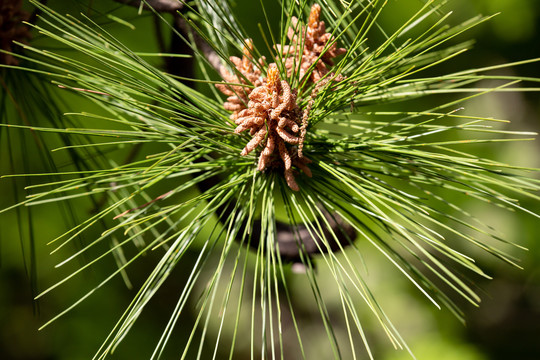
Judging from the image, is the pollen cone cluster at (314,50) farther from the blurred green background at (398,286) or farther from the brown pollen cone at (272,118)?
the blurred green background at (398,286)

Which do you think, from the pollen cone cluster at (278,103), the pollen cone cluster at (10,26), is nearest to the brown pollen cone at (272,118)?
the pollen cone cluster at (278,103)

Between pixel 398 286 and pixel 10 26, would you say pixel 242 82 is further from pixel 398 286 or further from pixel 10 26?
pixel 398 286

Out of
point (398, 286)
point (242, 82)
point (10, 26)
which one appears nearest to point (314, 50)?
point (242, 82)

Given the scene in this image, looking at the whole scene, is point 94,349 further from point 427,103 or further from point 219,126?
point 427,103

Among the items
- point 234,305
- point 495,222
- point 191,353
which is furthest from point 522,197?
point 191,353

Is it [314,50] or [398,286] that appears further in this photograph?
[398,286]
